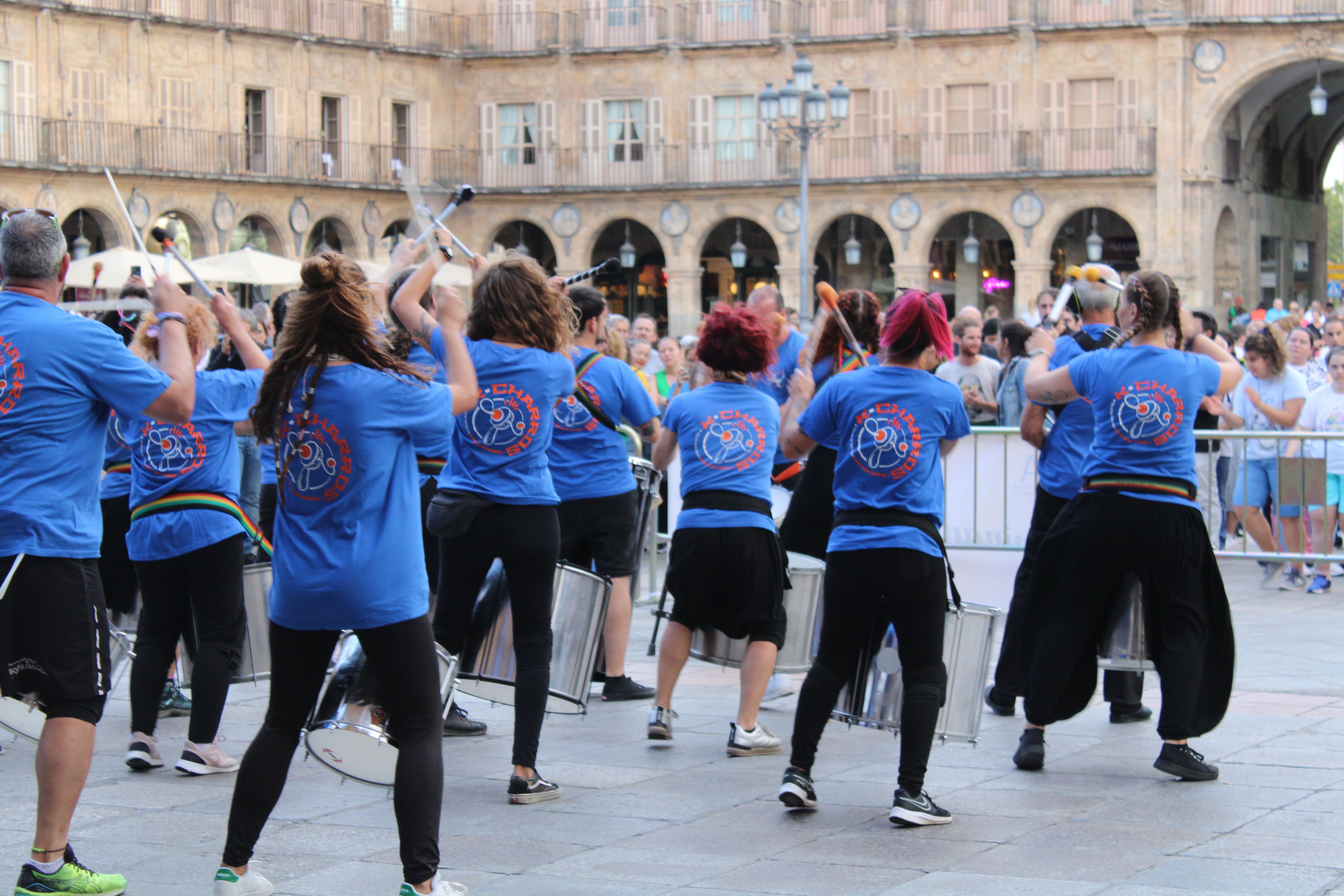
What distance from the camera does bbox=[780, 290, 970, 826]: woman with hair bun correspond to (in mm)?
5391

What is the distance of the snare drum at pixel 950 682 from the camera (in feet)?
18.8

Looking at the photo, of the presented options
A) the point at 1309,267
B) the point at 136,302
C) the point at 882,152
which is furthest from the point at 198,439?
the point at 1309,267

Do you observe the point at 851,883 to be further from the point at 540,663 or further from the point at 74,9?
the point at 74,9

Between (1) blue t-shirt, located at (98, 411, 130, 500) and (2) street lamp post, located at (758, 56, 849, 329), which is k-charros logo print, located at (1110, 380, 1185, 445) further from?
(2) street lamp post, located at (758, 56, 849, 329)

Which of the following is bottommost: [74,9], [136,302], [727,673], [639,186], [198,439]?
[727,673]

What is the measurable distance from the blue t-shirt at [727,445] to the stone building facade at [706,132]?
28347mm

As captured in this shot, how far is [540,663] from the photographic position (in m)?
5.70

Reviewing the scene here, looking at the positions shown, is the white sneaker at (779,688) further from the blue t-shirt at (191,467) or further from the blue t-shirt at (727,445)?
the blue t-shirt at (191,467)

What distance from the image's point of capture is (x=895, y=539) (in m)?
5.41

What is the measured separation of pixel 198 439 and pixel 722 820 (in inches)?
93.3

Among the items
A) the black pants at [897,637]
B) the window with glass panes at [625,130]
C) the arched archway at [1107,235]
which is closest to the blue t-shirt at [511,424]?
the black pants at [897,637]

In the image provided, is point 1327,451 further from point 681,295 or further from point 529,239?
point 529,239

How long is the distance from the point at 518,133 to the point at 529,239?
3.03 meters

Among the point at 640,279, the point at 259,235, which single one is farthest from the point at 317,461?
the point at 640,279
